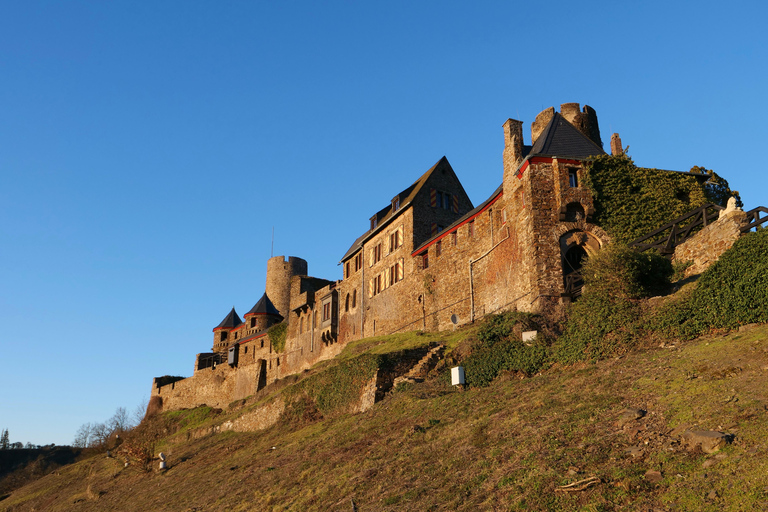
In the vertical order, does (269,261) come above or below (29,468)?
above

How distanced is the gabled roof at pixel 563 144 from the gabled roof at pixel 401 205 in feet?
46.1

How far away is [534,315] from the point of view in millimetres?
24594

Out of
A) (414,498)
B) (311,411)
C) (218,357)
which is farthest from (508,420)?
(218,357)

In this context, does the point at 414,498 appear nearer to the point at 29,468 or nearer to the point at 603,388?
the point at 603,388

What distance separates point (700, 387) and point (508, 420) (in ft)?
15.3

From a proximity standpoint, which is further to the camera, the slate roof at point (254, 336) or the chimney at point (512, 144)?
the slate roof at point (254, 336)

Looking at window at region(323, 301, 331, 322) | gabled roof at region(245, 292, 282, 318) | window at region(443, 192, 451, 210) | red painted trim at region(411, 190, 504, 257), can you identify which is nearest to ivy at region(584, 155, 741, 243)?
red painted trim at region(411, 190, 504, 257)

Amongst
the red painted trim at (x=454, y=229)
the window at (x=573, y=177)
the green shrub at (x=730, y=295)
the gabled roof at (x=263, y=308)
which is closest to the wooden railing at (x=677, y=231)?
the window at (x=573, y=177)

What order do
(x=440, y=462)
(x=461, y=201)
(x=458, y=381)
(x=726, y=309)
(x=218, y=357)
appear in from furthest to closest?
1. (x=218, y=357)
2. (x=461, y=201)
3. (x=458, y=381)
4. (x=726, y=309)
5. (x=440, y=462)

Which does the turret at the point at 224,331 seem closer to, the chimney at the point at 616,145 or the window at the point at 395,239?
the window at the point at 395,239

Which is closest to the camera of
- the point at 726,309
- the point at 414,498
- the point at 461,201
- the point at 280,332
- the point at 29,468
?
the point at 414,498

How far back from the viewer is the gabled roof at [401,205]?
142 feet

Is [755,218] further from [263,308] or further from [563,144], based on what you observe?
[263,308]

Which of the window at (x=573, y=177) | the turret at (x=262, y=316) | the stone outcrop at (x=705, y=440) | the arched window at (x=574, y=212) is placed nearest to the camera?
the stone outcrop at (x=705, y=440)
